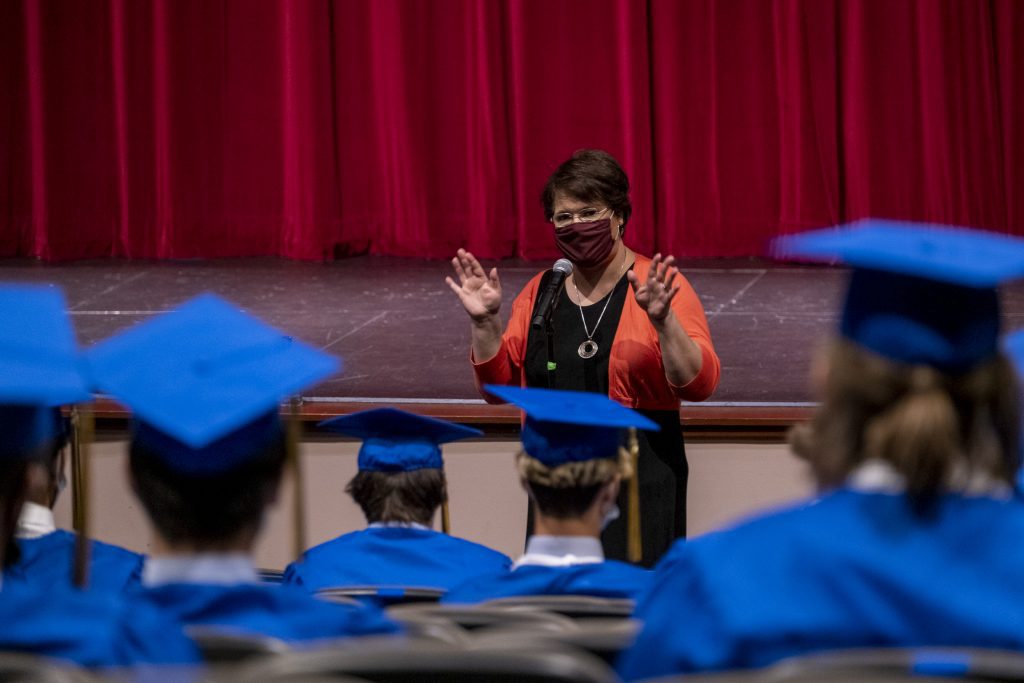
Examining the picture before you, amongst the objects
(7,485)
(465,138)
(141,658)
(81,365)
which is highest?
(465,138)

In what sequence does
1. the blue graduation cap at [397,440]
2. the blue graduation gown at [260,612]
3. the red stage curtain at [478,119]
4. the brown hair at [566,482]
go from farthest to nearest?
1. the red stage curtain at [478,119]
2. the blue graduation cap at [397,440]
3. the brown hair at [566,482]
4. the blue graduation gown at [260,612]

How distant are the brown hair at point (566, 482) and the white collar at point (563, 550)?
5 centimetres

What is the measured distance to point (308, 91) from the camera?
9.12 m

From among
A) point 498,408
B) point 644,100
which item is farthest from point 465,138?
point 498,408

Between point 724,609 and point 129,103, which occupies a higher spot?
point 129,103

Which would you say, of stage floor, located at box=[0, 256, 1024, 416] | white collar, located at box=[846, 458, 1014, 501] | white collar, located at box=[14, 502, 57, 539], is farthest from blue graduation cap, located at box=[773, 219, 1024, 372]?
stage floor, located at box=[0, 256, 1024, 416]

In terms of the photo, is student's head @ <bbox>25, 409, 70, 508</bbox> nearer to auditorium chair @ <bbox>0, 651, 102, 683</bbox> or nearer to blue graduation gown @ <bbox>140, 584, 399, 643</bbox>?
blue graduation gown @ <bbox>140, 584, 399, 643</bbox>

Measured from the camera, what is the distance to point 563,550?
2.67 m

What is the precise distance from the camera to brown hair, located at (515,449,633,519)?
8.89 ft

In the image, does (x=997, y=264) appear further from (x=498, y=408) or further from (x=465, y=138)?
(x=465, y=138)

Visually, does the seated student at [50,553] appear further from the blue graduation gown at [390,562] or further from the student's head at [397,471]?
the student's head at [397,471]

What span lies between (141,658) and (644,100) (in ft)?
23.9

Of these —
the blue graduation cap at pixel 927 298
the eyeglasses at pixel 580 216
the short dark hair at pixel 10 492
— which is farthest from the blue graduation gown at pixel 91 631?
the eyeglasses at pixel 580 216

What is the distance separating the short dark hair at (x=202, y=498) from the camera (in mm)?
2131
